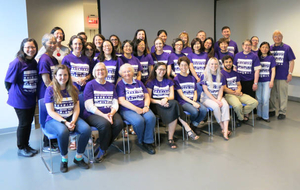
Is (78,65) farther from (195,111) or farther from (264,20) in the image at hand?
(264,20)

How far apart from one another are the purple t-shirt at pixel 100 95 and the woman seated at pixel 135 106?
18 centimetres

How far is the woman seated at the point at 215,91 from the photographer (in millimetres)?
4047

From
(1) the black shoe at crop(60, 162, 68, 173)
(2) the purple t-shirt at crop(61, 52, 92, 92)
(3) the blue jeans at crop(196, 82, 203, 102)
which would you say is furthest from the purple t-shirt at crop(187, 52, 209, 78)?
(1) the black shoe at crop(60, 162, 68, 173)

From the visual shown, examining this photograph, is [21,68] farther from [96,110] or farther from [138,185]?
[138,185]

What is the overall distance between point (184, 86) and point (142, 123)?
98cm

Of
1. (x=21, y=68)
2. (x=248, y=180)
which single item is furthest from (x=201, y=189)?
(x=21, y=68)

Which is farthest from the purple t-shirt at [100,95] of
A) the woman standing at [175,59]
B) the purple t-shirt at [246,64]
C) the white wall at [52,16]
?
the white wall at [52,16]

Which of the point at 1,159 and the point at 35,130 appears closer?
the point at 1,159

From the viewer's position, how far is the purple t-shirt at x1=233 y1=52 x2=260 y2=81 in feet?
15.3

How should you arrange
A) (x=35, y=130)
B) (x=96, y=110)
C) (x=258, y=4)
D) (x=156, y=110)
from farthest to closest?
(x=258, y=4) < (x=35, y=130) < (x=156, y=110) < (x=96, y=110)

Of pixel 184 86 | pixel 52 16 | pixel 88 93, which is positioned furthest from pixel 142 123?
pixel 52 16

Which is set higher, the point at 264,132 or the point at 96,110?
the point at 96,110

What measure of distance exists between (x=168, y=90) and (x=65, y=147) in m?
1.61

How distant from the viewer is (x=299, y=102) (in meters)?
6.22
